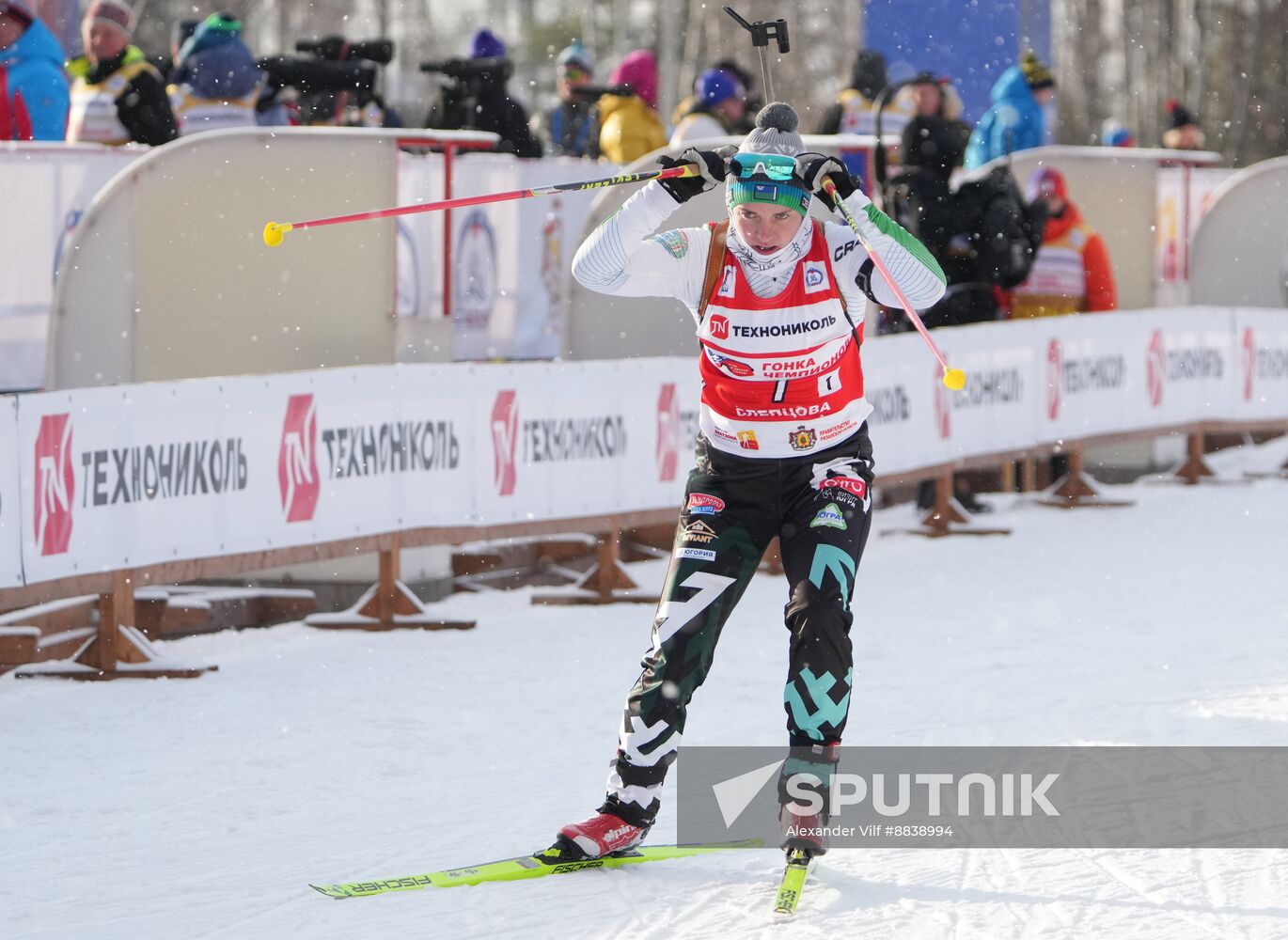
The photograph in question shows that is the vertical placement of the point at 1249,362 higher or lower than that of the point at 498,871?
higher

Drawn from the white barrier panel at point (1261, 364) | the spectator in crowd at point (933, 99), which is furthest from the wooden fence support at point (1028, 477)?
the spectator in crowd at point (933, 99)

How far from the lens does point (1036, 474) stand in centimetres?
1541

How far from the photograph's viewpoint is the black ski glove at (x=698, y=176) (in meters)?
5.39

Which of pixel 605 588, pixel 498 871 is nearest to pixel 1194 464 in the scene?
pixel 605 588

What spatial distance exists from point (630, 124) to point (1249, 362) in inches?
213

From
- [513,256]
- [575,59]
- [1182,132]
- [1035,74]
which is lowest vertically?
[513,256]

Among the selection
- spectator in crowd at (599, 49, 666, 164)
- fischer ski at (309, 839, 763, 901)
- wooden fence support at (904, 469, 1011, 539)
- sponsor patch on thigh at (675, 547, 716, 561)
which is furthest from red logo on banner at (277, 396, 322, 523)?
Answer: spectator in crowd at (599, 49, 666, 164)

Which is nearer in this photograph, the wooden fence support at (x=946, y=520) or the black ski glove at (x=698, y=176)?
the black ski glove at (x=698, y=176)

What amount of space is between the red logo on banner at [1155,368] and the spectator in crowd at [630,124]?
3.92 meters

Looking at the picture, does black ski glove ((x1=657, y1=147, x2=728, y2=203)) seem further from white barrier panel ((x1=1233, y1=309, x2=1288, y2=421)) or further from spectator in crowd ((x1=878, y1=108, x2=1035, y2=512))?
white barrier panel ((x1=1233, y1=309, x2=1288, y2=421))

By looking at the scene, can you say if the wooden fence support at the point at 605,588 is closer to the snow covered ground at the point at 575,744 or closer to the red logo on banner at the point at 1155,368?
the snow covered ground at the point at 575,744

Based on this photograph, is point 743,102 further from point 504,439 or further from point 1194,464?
point 504,439

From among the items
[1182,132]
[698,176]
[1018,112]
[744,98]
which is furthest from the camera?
[1182,132]

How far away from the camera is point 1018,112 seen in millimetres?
15945
